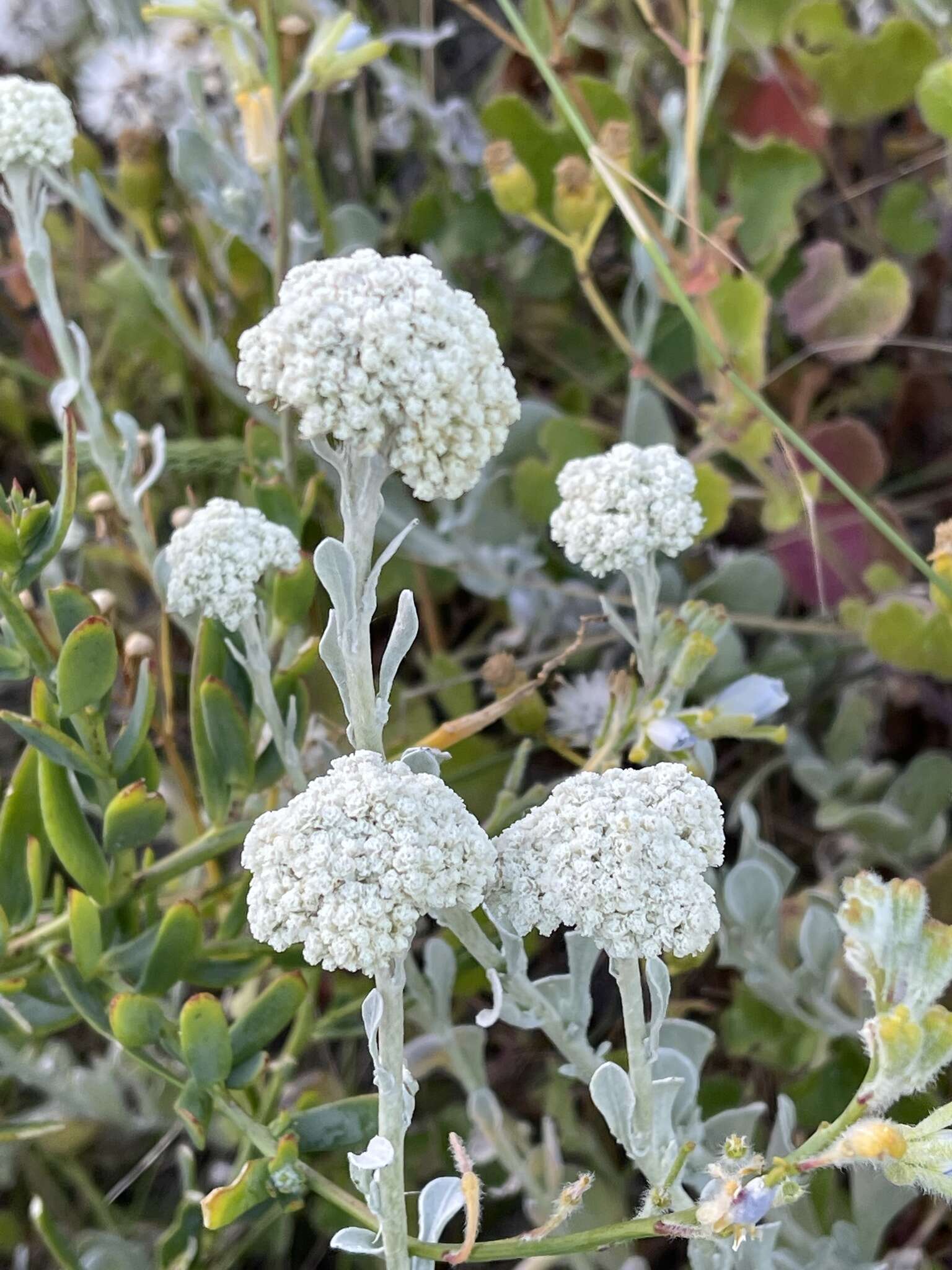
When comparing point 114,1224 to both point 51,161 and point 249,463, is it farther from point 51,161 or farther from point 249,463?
point 51,161

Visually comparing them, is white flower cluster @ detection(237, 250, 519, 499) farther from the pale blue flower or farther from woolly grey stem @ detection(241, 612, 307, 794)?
the pale blue flower

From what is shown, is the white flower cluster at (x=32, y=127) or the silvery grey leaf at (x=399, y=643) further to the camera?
the white flower cluster at (x=32, y=127)

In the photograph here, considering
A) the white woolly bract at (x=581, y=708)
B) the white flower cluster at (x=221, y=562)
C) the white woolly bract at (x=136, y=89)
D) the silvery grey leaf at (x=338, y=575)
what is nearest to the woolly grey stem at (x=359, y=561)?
the silvery grey leaf at (x=338, y=575)

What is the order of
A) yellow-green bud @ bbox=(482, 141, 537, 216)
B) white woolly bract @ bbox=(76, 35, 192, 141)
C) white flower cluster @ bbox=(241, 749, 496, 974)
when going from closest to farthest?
white flower cluster @ bbox=(241, 749, 496, 974) < yellow-green bud @ bbox=(482, 141, 537, 216) < white woolly bract @ bbox=(76, 35, 192, 141)

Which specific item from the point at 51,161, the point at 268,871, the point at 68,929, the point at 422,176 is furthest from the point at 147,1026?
the point at 422,176

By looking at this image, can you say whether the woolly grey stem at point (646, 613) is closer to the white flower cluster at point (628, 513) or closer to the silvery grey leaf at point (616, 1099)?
the white flower cluster at point (628, 513)

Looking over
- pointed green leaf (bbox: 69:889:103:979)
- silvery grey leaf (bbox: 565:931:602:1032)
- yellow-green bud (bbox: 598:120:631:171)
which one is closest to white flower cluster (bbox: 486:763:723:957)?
silvery grey leaf (bbox: 565:931:602:1032)

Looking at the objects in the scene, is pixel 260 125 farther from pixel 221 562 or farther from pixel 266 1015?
pixel 266 1015
